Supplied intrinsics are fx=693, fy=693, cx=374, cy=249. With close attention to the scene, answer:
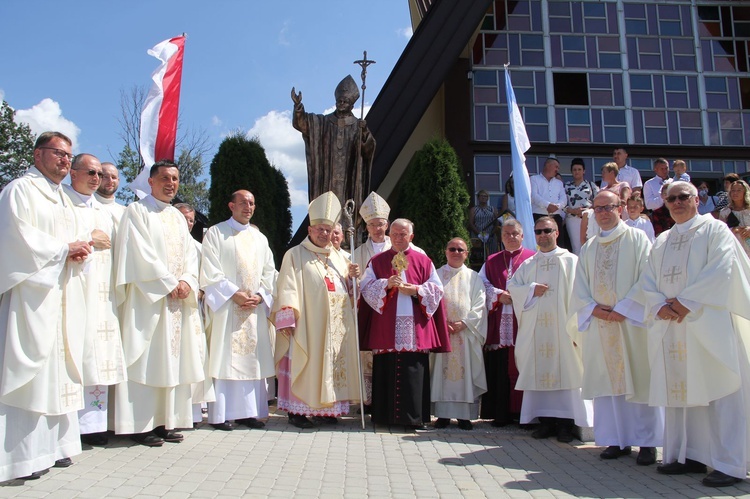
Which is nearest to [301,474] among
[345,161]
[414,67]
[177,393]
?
[177,393]

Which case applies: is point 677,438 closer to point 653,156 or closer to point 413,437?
point 413,437

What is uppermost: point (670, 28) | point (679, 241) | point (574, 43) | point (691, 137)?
point (670, 28)

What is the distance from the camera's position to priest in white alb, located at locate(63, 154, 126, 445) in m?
5.41

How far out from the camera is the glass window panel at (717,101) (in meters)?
14.2

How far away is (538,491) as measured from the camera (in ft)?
15.6

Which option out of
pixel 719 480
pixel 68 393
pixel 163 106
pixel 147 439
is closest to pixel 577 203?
pixel 163 106

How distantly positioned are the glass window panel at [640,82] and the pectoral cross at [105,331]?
11.9m

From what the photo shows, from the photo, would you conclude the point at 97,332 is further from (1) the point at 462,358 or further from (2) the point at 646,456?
(2) the point at 646,456

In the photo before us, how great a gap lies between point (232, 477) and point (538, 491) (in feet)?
6.97

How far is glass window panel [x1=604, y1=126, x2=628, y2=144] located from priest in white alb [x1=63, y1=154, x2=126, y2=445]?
10.8 metres

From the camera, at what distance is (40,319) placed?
4.83 m

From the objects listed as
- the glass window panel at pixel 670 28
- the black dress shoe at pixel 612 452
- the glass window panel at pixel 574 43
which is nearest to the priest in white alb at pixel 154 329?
the black dress shoe at pixel 612 452

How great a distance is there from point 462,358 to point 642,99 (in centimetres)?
917

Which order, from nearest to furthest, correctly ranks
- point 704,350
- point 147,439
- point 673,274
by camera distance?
point 704,350 → point 673,274 → point 147,439
